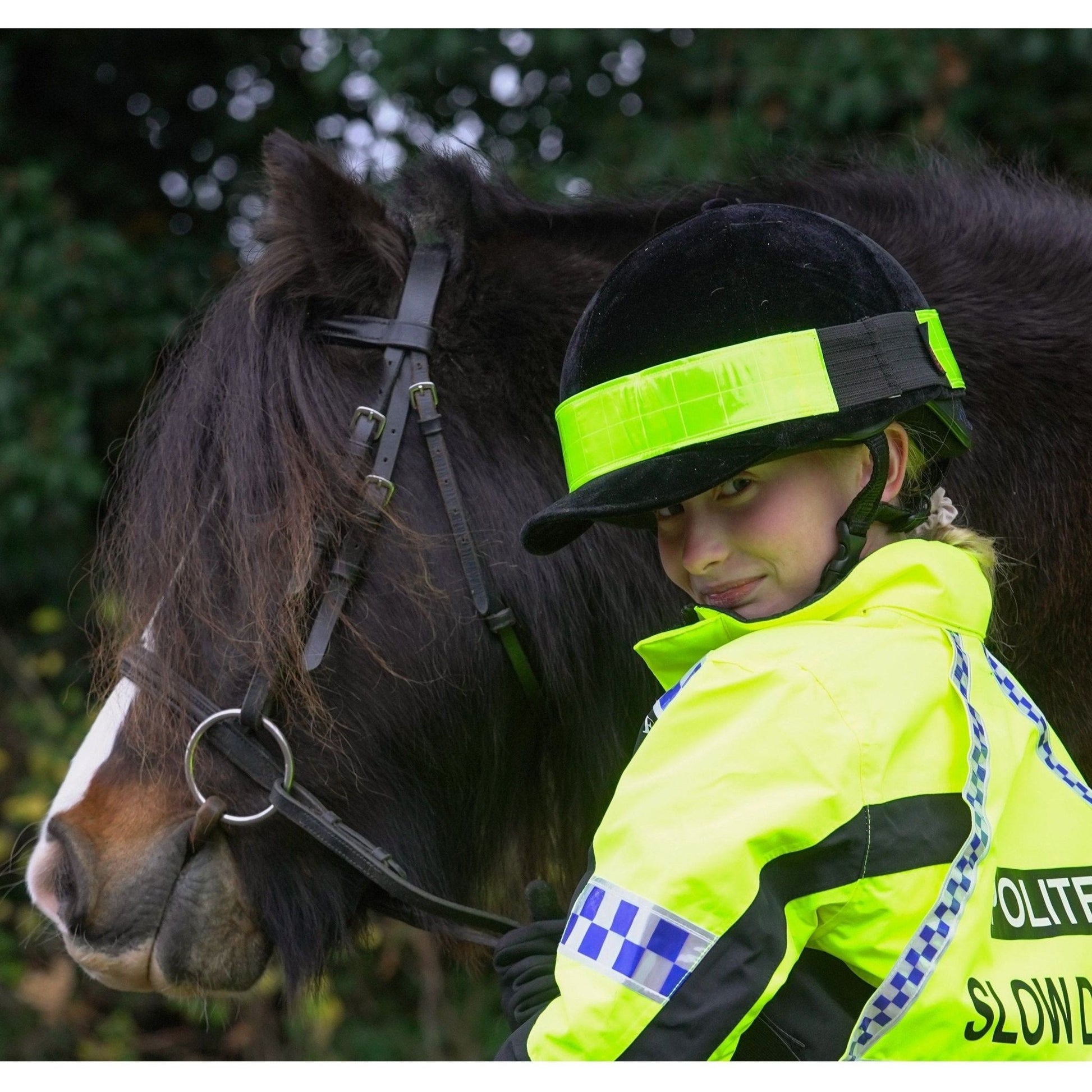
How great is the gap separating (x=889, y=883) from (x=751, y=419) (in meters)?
0.46

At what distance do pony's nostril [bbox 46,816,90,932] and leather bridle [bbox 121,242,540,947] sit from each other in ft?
0.52

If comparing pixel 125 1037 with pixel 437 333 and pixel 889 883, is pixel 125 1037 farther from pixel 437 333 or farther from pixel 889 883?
pixel 889 883

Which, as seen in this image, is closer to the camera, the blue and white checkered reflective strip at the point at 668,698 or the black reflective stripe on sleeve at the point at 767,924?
the black reflective stripe on sleeve at the point at 767,924

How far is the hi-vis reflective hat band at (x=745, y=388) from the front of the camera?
4.08ft

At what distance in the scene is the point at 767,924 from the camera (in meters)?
1.01

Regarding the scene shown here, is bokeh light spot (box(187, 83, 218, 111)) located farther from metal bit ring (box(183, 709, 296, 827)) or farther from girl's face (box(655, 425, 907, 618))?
girl's face (box(655, 425, 907, 618))

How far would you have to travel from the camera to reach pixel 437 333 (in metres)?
1.70

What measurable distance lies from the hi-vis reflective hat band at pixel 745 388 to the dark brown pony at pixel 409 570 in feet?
1.24

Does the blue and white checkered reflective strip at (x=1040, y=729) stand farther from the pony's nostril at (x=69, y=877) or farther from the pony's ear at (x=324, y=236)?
the pony's nostril at (x=69, y=877)

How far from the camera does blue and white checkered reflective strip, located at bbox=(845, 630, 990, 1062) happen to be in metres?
1.08

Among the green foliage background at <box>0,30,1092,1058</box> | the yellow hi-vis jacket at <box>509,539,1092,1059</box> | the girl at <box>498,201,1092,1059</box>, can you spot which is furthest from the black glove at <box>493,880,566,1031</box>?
the green foliage background at <box>0,30,1092,1058</box>

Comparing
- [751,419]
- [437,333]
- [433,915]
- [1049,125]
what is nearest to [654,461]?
[751,419]

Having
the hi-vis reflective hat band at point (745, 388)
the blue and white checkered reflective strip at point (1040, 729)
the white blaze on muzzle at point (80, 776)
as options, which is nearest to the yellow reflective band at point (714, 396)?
the hi-vis reflective hat band at point (745, 388)

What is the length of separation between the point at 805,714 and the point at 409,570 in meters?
0.70
